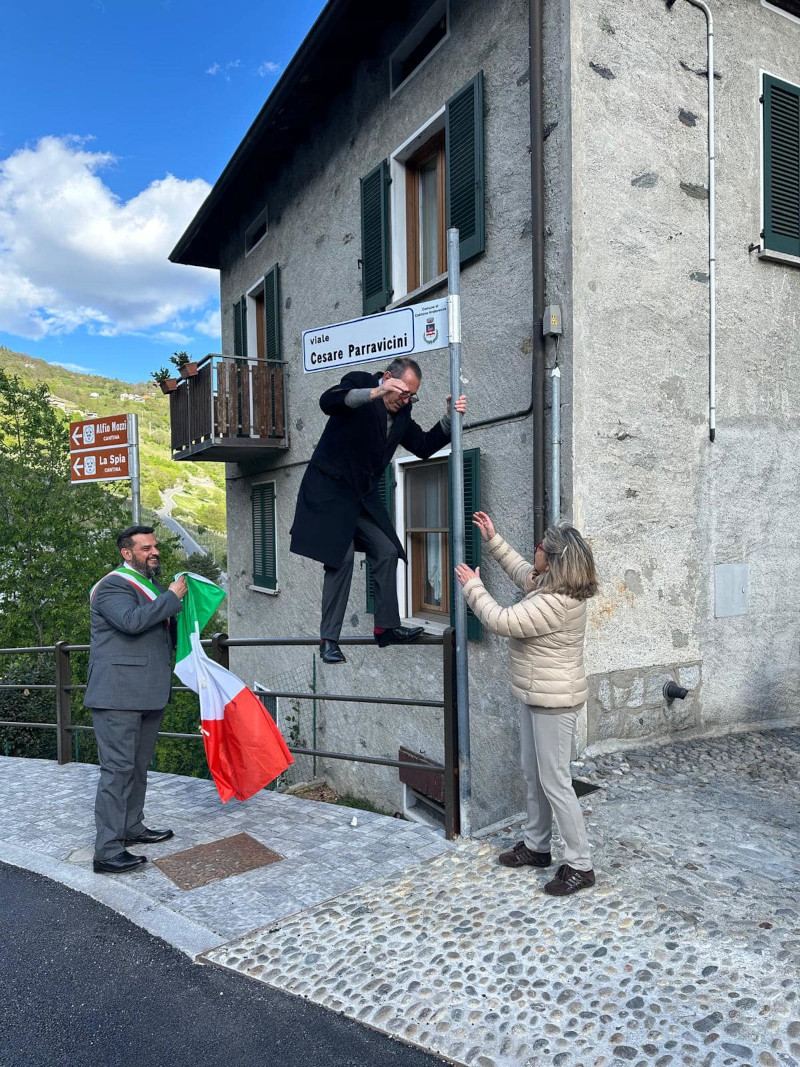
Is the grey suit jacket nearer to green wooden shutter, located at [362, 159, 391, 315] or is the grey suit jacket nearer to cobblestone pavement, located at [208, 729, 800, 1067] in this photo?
cobblestone pavement, located at [208, 729, 800, 1067]

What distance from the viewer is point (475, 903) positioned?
3377mm

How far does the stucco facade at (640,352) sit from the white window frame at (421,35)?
0.34 feet

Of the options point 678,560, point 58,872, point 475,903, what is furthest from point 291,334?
point 475,903

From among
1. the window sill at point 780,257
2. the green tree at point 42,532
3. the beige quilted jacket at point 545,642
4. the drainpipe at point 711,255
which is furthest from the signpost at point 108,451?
the green tree at point 42,532

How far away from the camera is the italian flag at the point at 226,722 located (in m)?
4.46

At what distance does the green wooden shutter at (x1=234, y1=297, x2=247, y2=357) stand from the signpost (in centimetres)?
551

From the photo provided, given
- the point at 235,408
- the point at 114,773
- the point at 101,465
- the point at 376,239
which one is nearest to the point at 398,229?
the point at 376,239

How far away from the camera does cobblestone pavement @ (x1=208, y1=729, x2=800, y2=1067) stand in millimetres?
2471

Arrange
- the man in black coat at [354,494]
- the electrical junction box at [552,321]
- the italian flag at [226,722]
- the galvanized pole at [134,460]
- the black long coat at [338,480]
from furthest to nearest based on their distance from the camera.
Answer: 1. the galvanized pole at [134,460]
2. the electrical junction box at [552,321]
3. the italian flag at [226,722]
4. the black long coat at [338,480]
5. the man in black coat at [354,494]

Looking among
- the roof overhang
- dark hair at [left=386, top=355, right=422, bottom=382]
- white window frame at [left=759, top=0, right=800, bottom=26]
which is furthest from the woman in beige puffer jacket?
the roof overhang

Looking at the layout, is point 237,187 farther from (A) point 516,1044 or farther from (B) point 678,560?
(A) point 516,1044

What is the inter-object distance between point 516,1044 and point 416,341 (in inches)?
113

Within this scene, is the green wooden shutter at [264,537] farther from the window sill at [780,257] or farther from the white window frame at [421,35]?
the window sill at [780,257]

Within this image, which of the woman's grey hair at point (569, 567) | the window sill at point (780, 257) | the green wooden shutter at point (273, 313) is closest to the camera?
the woman's grey hair at point (569, 567)
